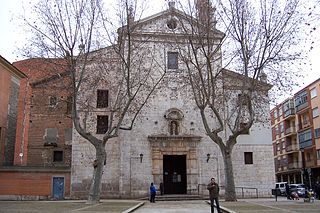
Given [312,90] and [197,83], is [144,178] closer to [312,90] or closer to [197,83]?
[197,83]

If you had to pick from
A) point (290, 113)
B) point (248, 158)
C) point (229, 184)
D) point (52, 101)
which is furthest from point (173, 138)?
point (290, 113)

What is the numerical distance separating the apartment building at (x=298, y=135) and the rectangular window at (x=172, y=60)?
68.6ft

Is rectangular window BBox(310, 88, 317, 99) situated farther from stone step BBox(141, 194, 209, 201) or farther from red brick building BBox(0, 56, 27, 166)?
red brick building BBox(0, 56, 27, 166)

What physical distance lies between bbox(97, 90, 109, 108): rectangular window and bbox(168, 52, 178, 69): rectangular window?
5.63 m

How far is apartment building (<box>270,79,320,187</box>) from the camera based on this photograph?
4944 cm

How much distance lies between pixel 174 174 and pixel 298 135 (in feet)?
102

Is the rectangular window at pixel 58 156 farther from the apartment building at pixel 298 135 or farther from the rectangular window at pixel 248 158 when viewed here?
the apartment building at pixel 298 135

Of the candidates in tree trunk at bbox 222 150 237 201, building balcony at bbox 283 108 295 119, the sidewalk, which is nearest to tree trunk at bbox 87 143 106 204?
the sidewalk

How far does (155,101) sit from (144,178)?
6.13m

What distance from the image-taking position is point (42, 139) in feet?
112

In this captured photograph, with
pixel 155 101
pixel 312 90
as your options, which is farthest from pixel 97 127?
pixel 312 90

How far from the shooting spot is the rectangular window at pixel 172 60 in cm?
3131

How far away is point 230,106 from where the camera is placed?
1222 inches

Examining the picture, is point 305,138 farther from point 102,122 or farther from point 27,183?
point 27,183
